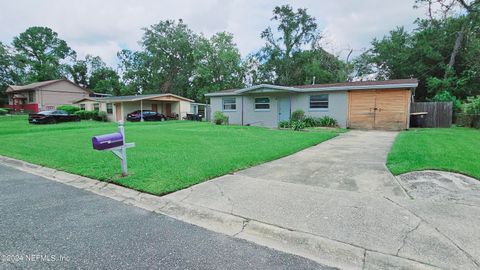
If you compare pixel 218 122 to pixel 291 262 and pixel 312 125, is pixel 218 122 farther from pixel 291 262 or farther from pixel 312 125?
pixel 291 262

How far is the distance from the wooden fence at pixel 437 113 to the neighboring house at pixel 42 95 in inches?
1717

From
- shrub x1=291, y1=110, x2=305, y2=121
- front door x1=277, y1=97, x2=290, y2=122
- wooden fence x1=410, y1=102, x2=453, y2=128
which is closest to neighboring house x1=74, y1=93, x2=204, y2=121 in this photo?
front door x1=277, y1=97, x2=290, y2=122

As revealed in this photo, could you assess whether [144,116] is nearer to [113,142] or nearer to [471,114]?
[113,142]

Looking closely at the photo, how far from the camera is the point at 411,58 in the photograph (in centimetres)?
2602

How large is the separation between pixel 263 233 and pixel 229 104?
18345 millimetres

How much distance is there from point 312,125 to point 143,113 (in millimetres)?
17988

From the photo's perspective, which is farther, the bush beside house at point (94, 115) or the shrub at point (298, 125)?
the bush beside house at point (94, 115)

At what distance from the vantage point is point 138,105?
2955 centimetres

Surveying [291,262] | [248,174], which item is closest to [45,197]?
[248,174]

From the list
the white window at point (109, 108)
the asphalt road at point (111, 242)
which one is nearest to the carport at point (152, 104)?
the white window at point (109, 108)

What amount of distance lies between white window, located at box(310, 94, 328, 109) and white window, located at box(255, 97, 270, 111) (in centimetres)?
324

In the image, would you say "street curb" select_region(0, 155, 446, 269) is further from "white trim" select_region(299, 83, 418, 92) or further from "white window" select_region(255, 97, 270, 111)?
"white window" select_region(255, 97, 270, 111)

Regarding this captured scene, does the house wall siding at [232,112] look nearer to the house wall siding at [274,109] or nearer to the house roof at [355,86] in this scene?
the house wall siding at [274,109]

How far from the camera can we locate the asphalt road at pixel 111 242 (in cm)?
242
